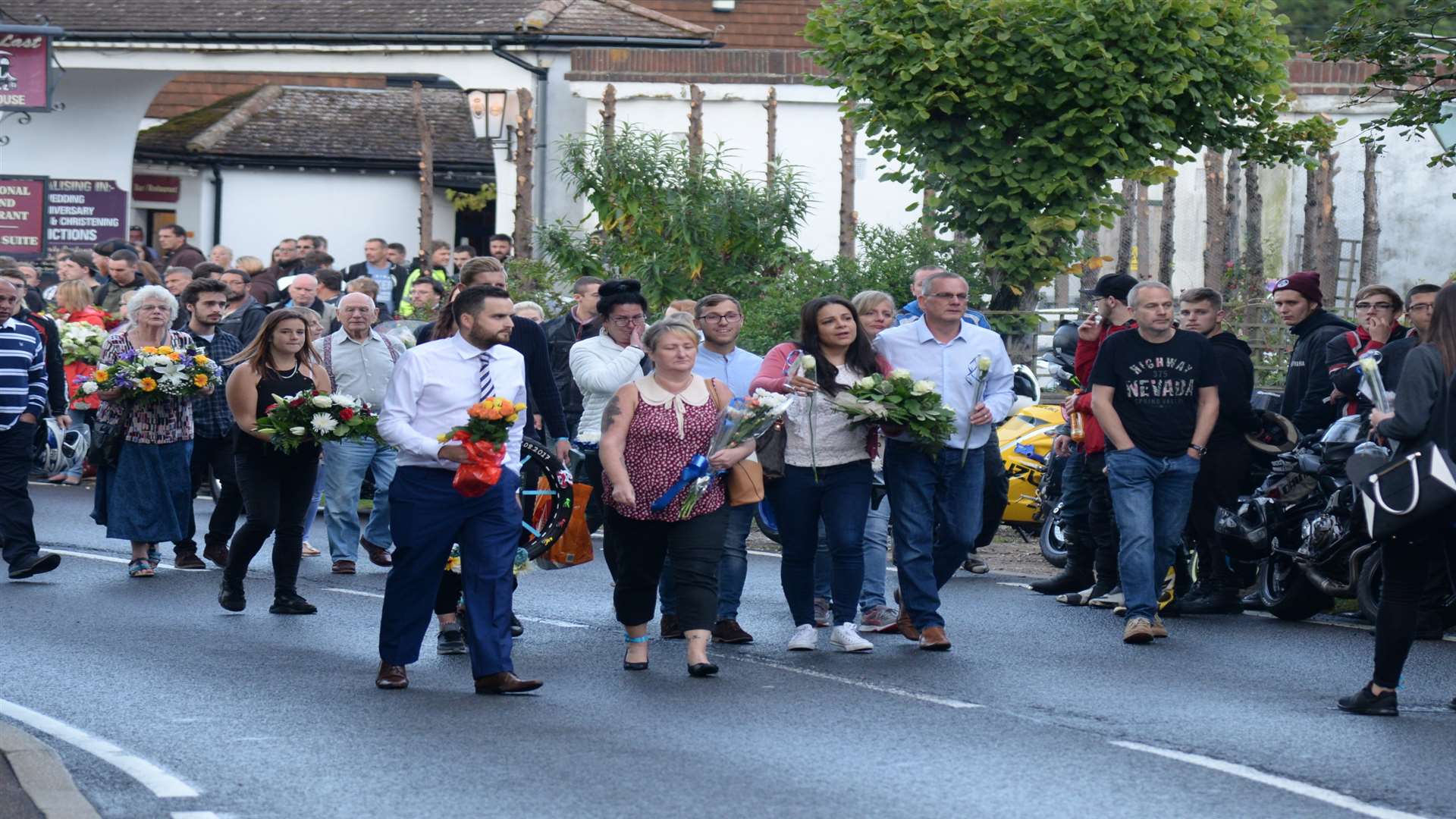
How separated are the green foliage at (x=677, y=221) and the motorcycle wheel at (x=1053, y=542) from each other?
7.18 meters

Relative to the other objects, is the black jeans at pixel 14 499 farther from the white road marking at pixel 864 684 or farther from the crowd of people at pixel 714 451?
the white road marking at pixel 864 684

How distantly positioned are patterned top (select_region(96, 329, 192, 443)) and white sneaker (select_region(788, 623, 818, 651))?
516 cm

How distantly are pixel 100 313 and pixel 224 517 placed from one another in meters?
7.14

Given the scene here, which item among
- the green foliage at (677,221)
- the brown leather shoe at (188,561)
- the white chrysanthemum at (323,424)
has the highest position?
the green foliage at (677,221)

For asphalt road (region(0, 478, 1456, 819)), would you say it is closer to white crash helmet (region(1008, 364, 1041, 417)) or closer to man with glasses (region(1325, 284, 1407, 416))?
man with glasses (region(1325, 284, 1407, 416))

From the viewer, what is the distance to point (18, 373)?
43.8ft

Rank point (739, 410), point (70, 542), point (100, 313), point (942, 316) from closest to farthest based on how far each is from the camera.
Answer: point (739, 410) → point (942, 316) → point (70, 542) → point (100, 313)

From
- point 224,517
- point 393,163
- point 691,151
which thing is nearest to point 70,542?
point 224,517

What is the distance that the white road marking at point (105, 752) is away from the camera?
7652mm

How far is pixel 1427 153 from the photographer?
92.7 ft

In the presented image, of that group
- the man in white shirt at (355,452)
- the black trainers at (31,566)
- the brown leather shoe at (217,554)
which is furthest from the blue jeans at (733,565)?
the black trainers at (31,566)

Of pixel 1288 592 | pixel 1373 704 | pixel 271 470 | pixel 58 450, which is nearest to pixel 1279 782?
pixel 1373 704

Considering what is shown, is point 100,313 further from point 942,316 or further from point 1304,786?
point 1304,786

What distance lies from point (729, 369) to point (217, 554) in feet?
15.4
